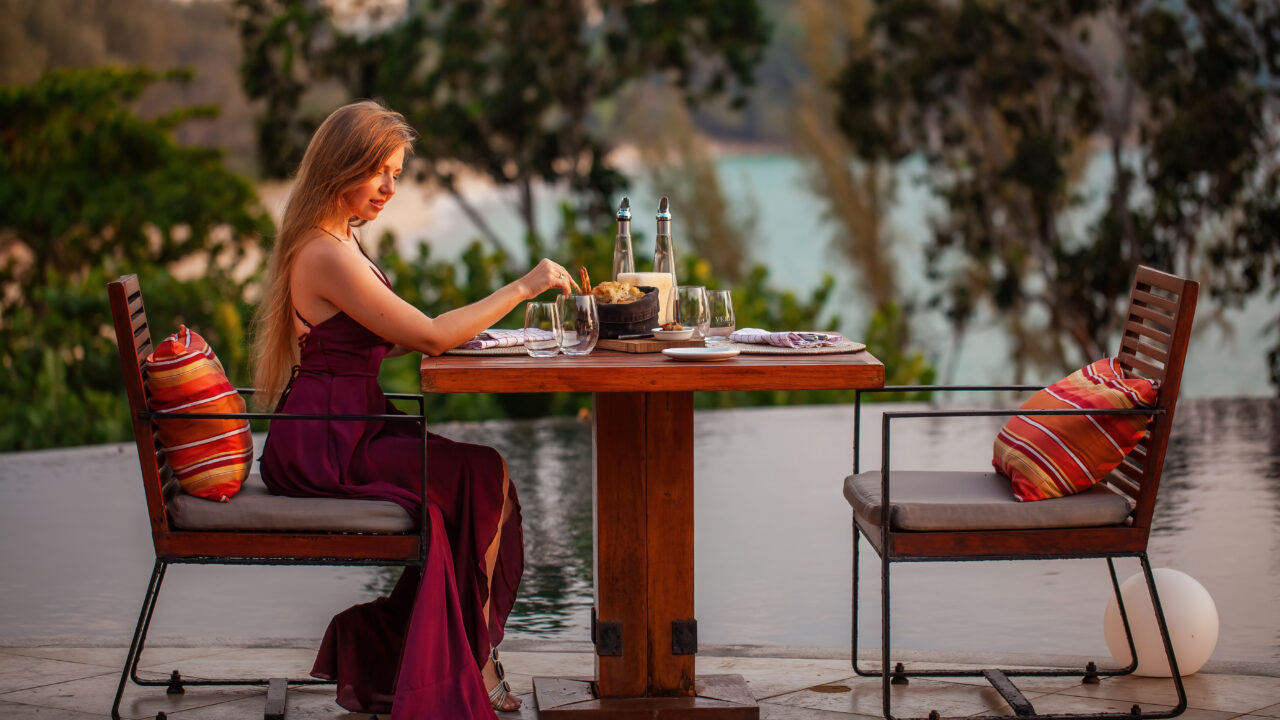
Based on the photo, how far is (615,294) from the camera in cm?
345

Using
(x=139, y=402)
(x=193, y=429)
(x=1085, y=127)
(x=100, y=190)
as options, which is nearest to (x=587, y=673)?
(x=193, y=429)

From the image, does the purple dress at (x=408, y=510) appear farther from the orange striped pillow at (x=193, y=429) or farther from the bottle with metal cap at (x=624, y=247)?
the bottle with metal cap at (x=624, y=247)

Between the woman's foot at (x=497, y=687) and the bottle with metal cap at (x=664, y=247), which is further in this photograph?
the bottle with metal cap at (x=664, y=247)

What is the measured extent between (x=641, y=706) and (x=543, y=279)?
3.09ft

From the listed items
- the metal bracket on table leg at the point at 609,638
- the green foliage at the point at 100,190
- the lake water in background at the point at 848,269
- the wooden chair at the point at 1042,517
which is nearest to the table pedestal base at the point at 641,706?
the metal bracket on table leg at the point at 609,638

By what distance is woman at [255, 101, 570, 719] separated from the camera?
3131 mm

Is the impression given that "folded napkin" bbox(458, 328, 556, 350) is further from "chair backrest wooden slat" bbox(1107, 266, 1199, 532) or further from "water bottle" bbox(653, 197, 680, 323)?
"chair backrest wooden slat" bbox(1107, 266, 1199, 532)

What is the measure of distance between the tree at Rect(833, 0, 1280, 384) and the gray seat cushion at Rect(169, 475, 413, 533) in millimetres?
9024

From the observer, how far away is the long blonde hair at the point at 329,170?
332 centimetres

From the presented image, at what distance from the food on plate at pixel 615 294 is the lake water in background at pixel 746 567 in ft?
3.66

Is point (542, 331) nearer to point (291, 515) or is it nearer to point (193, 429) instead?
point (291, 515)

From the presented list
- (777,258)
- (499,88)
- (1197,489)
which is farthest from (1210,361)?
(1197,489)

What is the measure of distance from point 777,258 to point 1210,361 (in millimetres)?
9204

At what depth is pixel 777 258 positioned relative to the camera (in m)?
30.3
